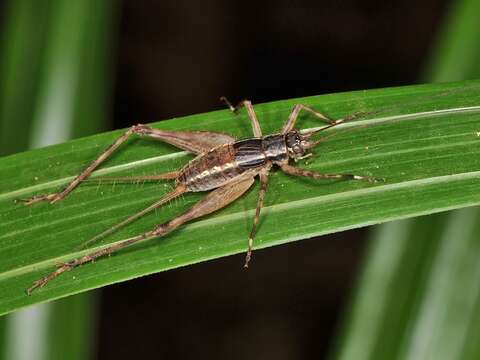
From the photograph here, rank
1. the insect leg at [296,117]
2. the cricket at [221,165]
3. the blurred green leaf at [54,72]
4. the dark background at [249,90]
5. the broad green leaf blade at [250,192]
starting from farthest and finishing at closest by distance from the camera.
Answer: the dark background at [249,90] → the blurred green leaf at [54,72] → the insect leg at [296,117] → the cricket at [221,165] → the broad green leaf blade at [250,192]

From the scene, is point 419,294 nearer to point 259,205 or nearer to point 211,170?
point 259,205

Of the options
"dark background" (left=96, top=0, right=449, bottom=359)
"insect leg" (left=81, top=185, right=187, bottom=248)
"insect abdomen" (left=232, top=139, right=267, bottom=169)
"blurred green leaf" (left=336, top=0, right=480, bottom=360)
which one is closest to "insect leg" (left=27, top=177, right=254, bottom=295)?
"insect leg" (left=81, top=185, right=187, bottom=248)

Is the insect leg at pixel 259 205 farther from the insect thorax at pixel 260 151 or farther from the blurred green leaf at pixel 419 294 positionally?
the blurred green leaf at pixel 419 294

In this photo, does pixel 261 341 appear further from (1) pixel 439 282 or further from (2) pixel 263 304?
(1) pixel 439 282

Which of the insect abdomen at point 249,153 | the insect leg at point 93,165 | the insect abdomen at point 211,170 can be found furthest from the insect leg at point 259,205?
the insect leg at point 93,165

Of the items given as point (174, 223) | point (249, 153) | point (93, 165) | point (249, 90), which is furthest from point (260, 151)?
point (249, 90)
